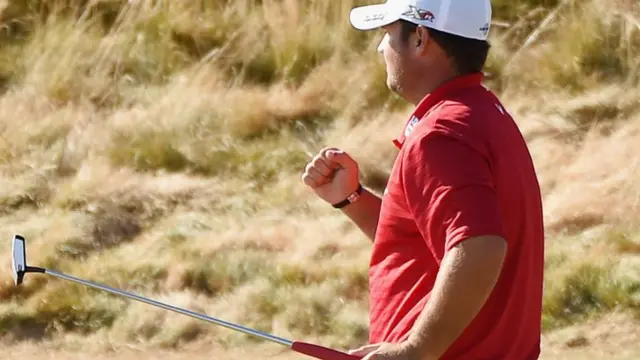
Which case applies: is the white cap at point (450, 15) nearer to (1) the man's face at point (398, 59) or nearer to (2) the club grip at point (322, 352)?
(1) the man's face at point (398, 59)

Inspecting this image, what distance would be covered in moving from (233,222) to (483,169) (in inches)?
201

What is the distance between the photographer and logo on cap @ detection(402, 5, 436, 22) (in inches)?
105

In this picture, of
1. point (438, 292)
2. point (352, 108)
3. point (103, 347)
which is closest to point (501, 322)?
point (438, 292)

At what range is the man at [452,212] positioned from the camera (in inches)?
96.6

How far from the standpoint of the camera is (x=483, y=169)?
2492 mm

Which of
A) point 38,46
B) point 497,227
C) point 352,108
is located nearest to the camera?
point 497,227

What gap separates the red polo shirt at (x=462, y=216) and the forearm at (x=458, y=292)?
0.03m

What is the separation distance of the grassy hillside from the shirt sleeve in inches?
150

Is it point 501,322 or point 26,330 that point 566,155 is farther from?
point 501,322

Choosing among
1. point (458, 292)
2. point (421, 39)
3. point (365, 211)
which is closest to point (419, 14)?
point (421, 39)

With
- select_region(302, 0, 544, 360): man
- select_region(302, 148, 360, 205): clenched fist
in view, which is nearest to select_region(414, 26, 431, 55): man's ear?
select_region(302, 0, 544, 360): man

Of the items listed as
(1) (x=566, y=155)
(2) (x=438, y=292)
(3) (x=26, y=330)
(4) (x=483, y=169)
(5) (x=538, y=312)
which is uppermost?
(4) (x=483, y=169)

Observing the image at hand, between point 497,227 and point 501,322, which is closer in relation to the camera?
point 497,227

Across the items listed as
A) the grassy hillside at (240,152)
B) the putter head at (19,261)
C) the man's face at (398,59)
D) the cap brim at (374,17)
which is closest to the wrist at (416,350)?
the man's face at (398,59)
